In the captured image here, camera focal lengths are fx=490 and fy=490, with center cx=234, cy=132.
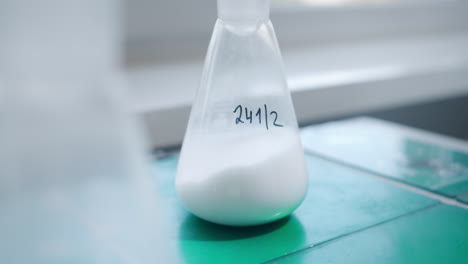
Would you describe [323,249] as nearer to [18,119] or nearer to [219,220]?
[219,220]

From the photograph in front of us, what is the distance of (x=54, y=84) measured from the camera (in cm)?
27

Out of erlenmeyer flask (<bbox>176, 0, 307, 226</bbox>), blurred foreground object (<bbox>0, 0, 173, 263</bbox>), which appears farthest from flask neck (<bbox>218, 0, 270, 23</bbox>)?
blurred foreground object (<bbox>0, 0, 173, 263</bbox>)

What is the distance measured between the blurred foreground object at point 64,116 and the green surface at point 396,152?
0.38 metres

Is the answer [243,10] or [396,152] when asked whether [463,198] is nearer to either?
[396,152]

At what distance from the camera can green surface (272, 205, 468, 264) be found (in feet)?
1.27

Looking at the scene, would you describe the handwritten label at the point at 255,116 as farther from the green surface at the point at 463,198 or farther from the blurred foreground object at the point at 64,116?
the green surface at the point at 463,198

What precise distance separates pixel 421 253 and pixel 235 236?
0.15 m

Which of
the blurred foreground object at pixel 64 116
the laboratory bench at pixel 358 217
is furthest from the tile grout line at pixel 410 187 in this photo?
the blurred foreground object at pixel 64 116

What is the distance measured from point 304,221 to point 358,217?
0.05m

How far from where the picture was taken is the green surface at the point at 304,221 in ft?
1.31

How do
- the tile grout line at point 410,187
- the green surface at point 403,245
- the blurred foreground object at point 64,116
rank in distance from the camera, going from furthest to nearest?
the tile grout line at point 410,187 < the green surface at point 403,245 < the blurred foreground object at point 64,116

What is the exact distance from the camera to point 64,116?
0.90 feet

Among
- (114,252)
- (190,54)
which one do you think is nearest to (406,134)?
(114,252)

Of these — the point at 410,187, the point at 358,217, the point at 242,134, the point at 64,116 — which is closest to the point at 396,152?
the point at 410,187
